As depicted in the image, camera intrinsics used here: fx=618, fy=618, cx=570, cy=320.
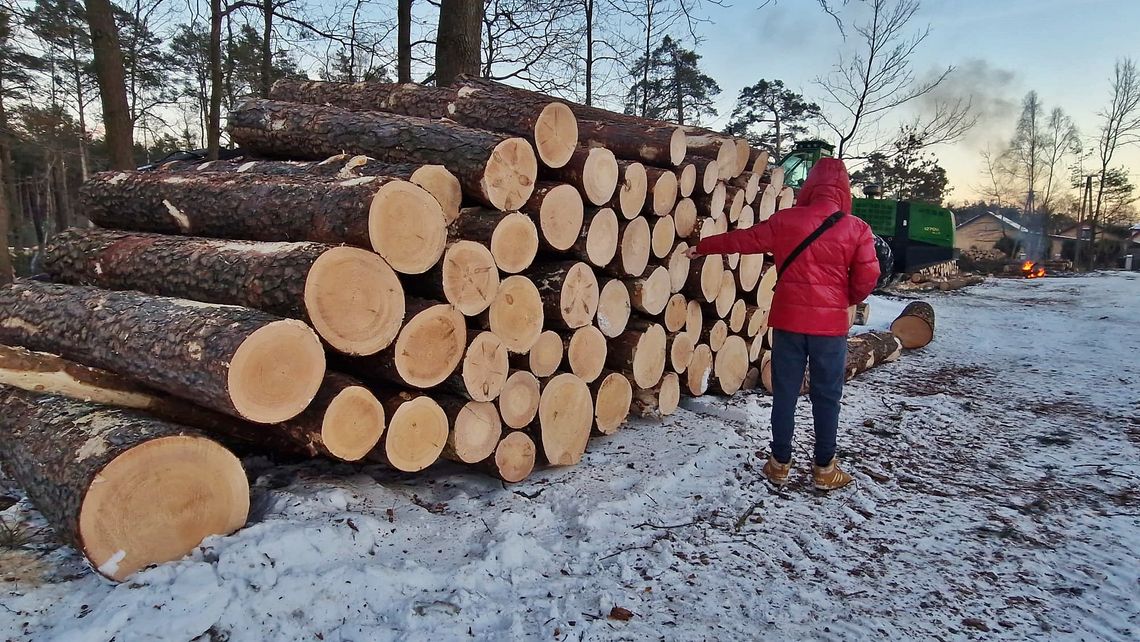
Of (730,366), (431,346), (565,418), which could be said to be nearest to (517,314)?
(431,346)

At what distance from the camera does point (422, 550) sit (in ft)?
9.07

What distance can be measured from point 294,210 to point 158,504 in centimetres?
146

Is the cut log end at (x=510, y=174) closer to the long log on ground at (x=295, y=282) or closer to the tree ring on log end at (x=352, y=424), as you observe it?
the long log on ground at (x=295, y=282)

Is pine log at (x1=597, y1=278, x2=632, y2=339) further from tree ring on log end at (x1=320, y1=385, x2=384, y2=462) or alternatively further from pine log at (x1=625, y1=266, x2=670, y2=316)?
tree ring on log end at (x1=320, y1=385, x2=384, y2=462)

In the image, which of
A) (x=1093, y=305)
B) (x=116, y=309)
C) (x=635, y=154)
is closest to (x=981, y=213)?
(x=1093, y=305)

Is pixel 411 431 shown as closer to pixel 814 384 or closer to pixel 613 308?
pixel 613 308

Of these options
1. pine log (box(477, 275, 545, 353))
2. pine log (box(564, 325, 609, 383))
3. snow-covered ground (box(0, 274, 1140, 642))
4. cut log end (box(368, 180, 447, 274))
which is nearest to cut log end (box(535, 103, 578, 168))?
pine log (box(477, 275, 545, 353))

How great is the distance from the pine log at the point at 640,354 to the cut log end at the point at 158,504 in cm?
243

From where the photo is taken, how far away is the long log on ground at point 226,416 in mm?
2767

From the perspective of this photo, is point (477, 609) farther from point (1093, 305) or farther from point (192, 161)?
point (1093, 305)

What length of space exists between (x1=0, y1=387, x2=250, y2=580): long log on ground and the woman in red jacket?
117 inches

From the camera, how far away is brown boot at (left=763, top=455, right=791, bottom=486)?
3746 millimetres

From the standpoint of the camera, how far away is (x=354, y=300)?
2.76m

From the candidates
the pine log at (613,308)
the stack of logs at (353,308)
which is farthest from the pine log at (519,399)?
the pine log at (613,308)
